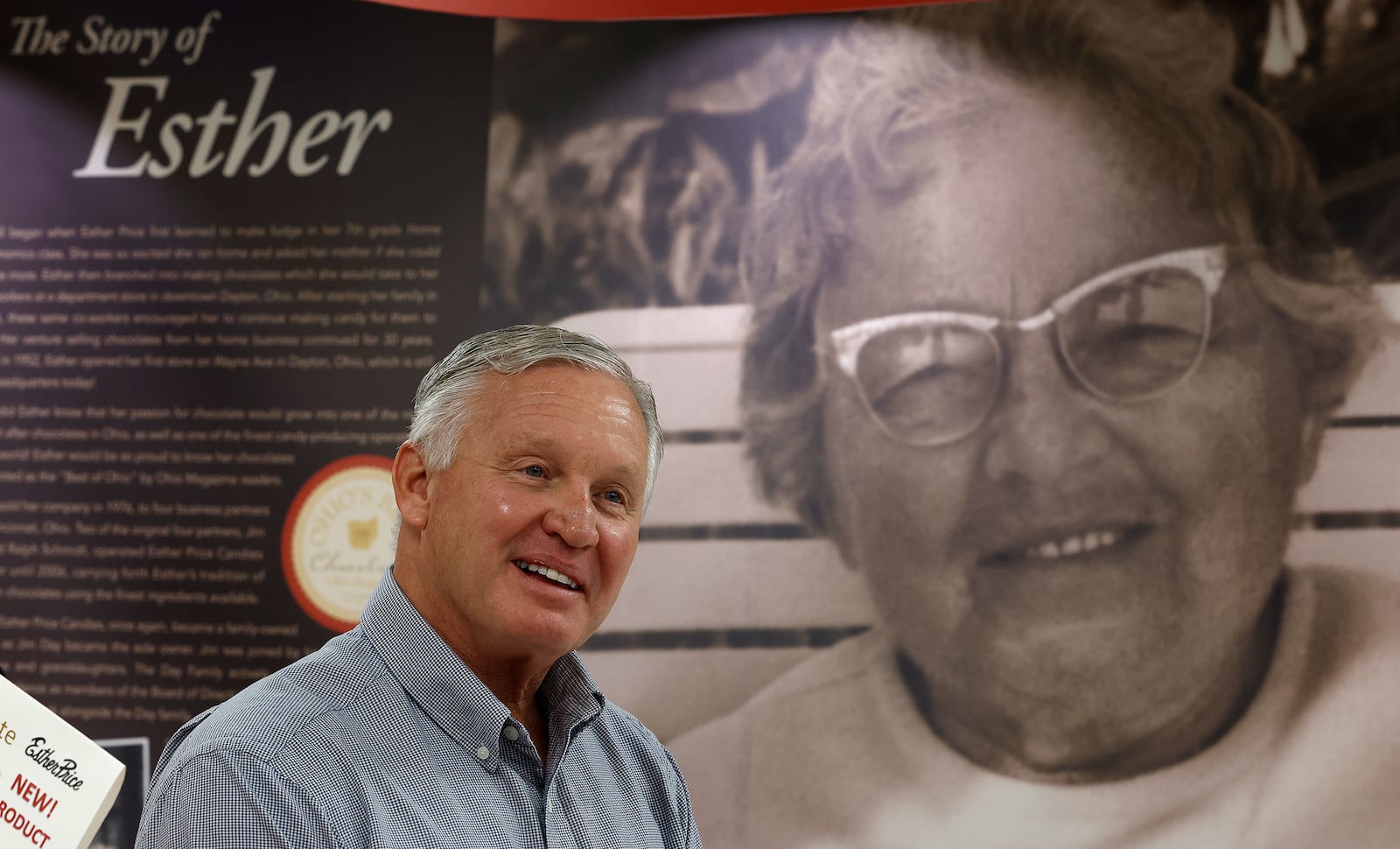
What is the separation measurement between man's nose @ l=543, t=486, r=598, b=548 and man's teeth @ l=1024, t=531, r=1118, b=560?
160cm

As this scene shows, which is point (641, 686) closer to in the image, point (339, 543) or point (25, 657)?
point (339, 543)

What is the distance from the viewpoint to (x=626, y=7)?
2504mm

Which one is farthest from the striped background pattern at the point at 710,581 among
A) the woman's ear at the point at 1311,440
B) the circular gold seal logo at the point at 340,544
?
the woman's ear at the point at 1311,440

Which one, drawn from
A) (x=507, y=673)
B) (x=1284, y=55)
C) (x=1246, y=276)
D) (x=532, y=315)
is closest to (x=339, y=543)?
(x=532, y=315)

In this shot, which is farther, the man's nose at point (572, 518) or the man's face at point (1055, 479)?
the man's face at point (1055, 479)

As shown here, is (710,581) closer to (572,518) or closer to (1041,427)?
(1041,427)

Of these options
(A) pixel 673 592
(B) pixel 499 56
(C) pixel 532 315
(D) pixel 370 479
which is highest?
(B) pixel 499 56

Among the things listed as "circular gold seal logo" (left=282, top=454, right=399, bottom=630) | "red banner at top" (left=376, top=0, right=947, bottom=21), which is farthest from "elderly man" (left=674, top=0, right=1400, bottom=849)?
"circular gold seal logo" (left=282, top=454, right=399, bottom=630)

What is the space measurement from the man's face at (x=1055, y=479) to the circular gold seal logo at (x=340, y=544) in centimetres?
98

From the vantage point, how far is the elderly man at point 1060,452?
261 centimetres

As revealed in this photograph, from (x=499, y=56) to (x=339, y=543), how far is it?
1.14 m

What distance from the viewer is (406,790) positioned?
1.16m

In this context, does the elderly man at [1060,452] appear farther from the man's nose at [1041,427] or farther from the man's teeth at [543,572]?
the man's teeth at [543,572]

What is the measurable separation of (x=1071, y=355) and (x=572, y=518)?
5.57 feet
